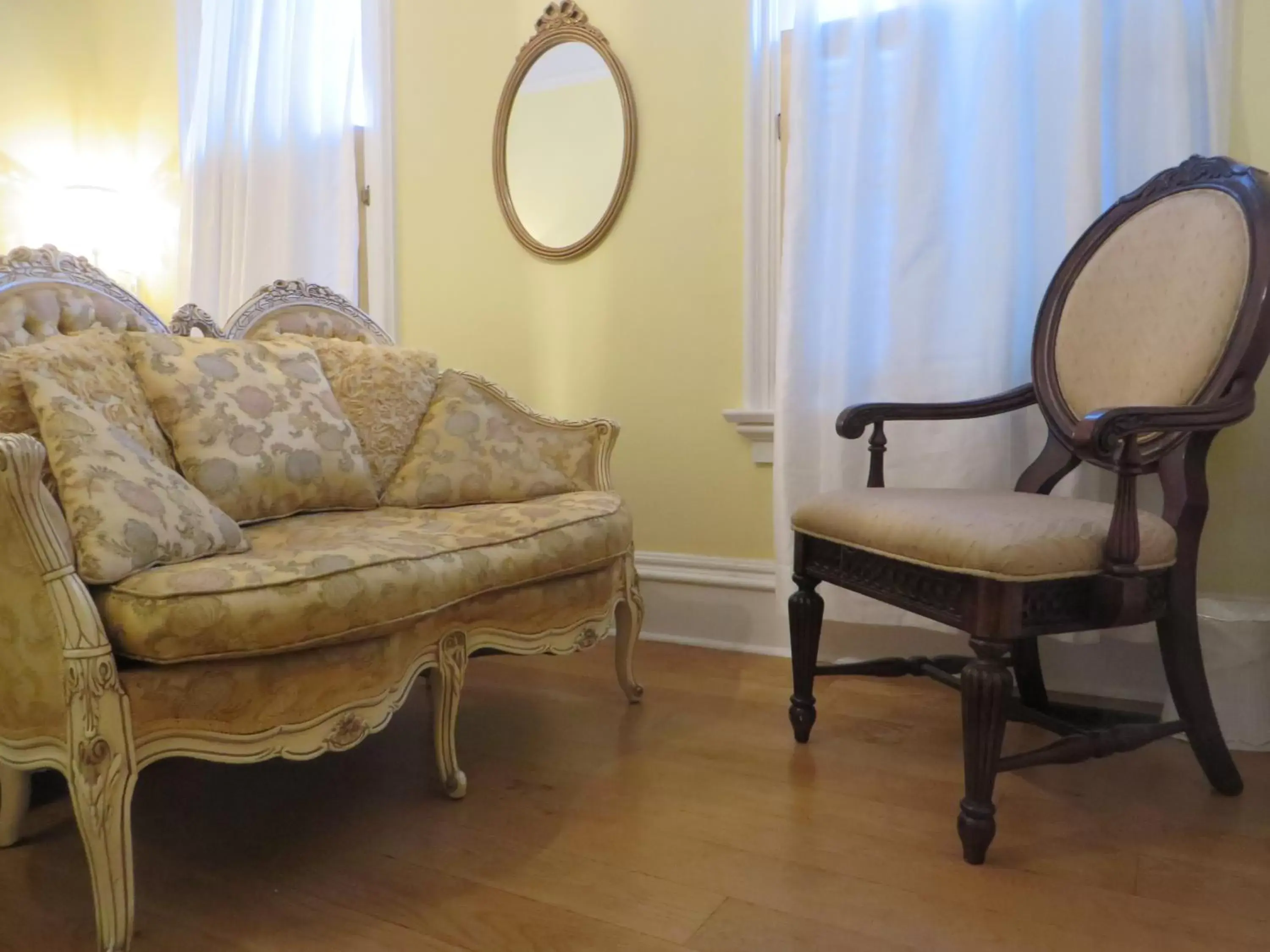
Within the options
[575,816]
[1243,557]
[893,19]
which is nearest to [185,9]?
[893,19]

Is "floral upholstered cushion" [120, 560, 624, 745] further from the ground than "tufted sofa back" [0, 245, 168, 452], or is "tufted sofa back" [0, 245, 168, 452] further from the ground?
"tufted sofa back" [0, 245, 168, 452]

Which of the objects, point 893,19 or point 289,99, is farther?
point 289,99

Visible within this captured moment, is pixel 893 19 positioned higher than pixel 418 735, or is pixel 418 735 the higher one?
pixel 893 19

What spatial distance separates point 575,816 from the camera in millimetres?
1516

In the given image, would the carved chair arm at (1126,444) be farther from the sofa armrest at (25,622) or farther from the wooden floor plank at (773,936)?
the sofa armrest at (25,622)

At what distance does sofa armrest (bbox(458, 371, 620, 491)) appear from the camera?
2121mm

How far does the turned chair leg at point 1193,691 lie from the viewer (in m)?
1.51

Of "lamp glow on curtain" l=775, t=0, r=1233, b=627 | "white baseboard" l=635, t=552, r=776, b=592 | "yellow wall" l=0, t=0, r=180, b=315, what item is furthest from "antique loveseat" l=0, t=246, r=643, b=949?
"yellow wall" l=0, t=0, r=180, b=315

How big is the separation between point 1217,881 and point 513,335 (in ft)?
7.23

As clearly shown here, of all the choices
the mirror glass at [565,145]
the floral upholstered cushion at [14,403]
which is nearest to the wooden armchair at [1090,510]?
the mirror glass at [565,145]

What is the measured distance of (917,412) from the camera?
1.86m

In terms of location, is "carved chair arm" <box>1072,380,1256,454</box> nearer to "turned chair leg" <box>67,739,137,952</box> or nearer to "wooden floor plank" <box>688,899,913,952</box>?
"wooden floor plank" <box>688,899,913,952</box>

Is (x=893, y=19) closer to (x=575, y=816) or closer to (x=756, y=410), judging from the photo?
(x=756, y=410)

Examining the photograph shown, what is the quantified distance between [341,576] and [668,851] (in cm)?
66
